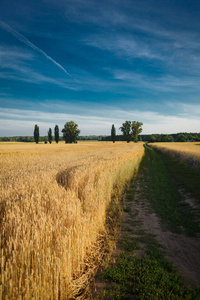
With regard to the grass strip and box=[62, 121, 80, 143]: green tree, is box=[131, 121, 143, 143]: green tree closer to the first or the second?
box=[62, 121, 80, 143]: green tree

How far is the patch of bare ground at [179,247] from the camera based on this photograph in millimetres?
3188

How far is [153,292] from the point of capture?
2598 millimetres

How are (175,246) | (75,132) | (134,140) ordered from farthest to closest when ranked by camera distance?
(134,140) → (75,132) → (175,246)

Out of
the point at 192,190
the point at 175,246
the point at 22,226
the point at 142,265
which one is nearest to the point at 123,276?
the point at 142,265

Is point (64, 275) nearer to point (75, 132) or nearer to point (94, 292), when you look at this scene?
point (94, 292)

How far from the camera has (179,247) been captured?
4.02 metres

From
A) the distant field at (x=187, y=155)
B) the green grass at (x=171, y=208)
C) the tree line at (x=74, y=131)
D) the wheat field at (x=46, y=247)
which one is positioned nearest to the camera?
the wheat field at (x=46, y=247)

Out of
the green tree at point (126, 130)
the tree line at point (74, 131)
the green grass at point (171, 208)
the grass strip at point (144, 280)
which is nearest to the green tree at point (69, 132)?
the tree line at point (74, 131)

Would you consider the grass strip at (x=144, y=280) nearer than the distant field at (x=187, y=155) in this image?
Yes

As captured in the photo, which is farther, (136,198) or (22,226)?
(136,198)

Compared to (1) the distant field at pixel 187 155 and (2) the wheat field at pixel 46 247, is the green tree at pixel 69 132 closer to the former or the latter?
(1) the distant field at pixel 187 155

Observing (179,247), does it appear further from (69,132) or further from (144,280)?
(69,132)

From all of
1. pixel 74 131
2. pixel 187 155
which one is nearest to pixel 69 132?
pixel 74 131

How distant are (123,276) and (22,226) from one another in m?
2.15
